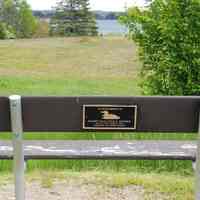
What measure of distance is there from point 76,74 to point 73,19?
90.3 feet

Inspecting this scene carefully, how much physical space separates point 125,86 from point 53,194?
27.4 ft

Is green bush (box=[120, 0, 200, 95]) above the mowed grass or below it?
above

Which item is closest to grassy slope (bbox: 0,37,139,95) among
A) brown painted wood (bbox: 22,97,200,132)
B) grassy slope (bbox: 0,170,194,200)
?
grassy slope (bbox: 0,170,194,200)

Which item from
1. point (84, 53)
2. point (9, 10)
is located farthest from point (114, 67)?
point (9, 10)

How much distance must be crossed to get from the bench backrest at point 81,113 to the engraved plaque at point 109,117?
0.03 m

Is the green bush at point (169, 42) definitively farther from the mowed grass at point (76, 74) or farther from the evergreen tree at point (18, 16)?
the evergreen tree at point (18, 16)

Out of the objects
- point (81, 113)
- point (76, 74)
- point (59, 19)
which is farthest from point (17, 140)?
point (59, 19)

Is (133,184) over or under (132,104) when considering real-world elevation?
under

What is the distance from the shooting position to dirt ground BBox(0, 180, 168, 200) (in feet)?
10.5

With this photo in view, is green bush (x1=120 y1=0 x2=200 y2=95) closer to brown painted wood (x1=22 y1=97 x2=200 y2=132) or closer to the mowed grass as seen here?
the mowed grass

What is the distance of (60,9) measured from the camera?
137ft

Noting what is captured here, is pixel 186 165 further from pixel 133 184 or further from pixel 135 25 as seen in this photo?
pixel 135 25

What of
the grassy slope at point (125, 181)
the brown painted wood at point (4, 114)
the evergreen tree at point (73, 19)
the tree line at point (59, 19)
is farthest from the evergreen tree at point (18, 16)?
the brown painted wood at point (4, 114)

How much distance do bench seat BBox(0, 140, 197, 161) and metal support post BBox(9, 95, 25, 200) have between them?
0.49 m
